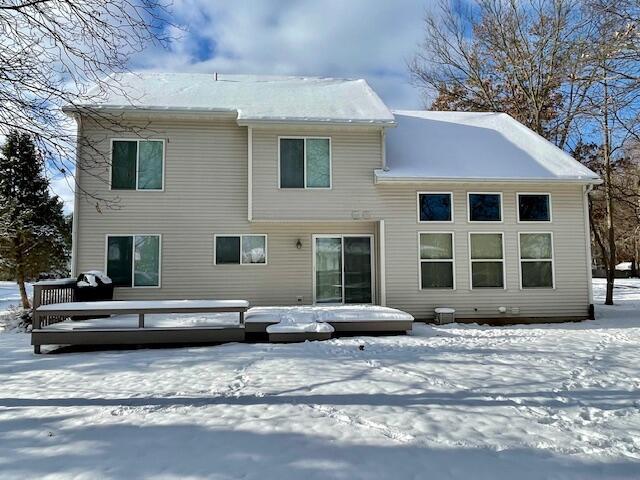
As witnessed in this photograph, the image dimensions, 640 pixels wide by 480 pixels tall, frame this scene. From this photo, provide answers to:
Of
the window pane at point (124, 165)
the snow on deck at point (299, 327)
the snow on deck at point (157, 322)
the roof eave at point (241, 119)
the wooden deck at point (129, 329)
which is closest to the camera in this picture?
the wooden deck at point (129, 329)

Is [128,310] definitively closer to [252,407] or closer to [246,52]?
[252,407]

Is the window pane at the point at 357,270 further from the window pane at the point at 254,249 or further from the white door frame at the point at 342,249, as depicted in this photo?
the window pane at the point at 254,249

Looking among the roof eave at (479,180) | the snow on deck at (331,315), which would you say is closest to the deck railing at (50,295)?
the snow on deck at (331,315)

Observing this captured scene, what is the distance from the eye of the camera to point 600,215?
19.9 meters

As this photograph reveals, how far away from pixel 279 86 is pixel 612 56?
8.45 metres

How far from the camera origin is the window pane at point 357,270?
36.8ft

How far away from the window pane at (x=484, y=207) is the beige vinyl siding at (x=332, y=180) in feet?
8.31

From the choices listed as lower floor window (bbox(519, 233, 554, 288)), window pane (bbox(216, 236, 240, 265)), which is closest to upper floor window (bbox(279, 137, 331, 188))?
window pane (bbox(216, 236, 240, 265))

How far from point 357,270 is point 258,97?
17.8 ft

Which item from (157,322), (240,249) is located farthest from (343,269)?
(157,322)

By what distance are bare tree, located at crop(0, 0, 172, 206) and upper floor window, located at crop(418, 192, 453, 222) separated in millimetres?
7373

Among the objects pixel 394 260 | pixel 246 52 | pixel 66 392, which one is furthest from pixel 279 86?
pixel 66 392

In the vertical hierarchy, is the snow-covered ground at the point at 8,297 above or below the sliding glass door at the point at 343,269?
below

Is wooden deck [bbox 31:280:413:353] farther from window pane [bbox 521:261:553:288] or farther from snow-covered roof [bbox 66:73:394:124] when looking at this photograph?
snow-covered roof [bbox 66:73:394:124]
